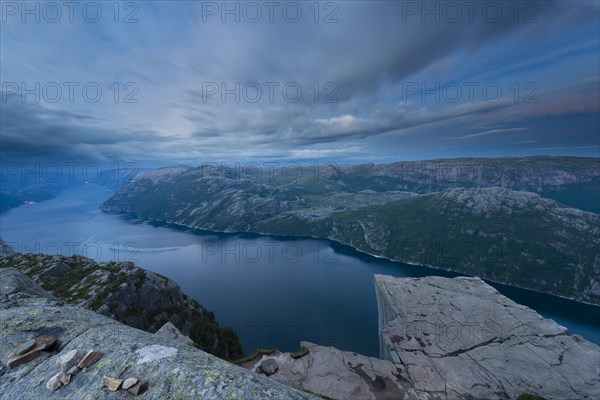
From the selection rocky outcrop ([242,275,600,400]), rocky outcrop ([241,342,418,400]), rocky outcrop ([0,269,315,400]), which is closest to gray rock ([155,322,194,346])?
rocky outcrop ([241,342,418,400])

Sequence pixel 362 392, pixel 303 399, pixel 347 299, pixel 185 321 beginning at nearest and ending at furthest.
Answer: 1. pixel 303 399
2. pixel 362 392
3. pixel 185 321
4. pixel 347 299

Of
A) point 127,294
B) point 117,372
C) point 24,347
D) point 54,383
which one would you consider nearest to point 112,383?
point 117,372

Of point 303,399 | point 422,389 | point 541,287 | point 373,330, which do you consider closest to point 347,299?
point 373,330

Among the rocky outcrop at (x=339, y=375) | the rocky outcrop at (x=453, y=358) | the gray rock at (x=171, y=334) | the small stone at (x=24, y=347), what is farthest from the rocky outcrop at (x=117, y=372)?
the gray rock at (x=171, y=334)

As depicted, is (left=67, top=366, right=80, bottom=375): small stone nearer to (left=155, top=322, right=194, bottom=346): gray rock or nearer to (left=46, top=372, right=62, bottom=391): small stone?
(left=46, top=372, right=62, bottom=391): small stone

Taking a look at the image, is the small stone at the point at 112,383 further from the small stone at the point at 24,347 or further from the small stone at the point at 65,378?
the small stone at the point at 24,347

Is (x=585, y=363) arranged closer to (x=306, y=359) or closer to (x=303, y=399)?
(x=306, y=359)
